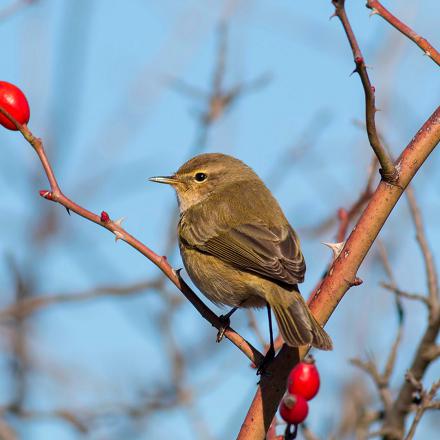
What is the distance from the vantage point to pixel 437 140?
3.18m

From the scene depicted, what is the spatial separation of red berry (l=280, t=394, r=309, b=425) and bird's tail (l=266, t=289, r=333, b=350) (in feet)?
2.13

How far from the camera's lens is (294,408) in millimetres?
2729

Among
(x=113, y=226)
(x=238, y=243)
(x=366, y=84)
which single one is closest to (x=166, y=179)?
(x=238, y=243)

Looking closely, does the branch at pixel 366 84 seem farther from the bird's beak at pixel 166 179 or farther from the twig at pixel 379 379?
the bird's beak at pixel 166 179

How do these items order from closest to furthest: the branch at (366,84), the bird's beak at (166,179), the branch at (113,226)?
the branch at (366,84) → the branch at (113,226) → the bird's beak at (166,179)

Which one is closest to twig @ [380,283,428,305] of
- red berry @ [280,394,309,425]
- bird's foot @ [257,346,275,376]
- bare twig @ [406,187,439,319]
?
bare twig @ [406,187,439,319]

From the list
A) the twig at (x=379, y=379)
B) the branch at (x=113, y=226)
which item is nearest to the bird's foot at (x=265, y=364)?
the branch at (x=113, y=226)

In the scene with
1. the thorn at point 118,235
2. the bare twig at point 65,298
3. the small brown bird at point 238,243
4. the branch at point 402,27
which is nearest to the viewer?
the branch at point 402,27

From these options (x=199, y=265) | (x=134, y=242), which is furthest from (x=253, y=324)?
(x=134, y=242)

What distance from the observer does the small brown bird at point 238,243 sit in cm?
423

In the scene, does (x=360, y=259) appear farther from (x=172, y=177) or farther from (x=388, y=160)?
(x=172, y=177)

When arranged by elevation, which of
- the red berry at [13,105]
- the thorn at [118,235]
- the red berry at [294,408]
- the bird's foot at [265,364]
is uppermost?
the red berry at [13,105]

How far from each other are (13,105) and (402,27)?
5.05ft

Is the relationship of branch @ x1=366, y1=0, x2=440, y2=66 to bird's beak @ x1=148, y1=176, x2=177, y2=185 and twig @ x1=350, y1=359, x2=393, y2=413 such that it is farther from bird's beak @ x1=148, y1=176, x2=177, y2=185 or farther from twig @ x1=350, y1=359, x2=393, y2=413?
bird's beak @ x1=148, y1=176, x2=177, y2=185
